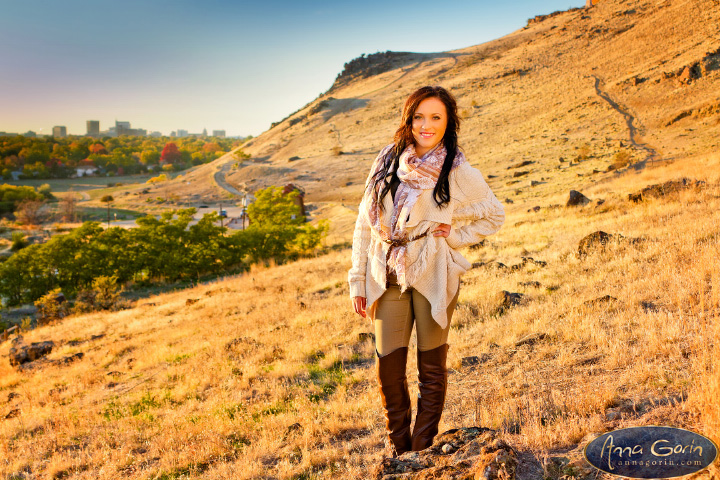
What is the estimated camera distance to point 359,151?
174ft

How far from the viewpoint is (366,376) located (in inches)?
208

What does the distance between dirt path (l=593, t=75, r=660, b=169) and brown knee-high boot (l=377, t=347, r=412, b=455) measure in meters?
22.7

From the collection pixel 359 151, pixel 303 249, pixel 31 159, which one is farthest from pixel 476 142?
pixel 31 159

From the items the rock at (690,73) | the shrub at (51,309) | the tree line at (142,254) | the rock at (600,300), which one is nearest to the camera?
the rock at (600,300)

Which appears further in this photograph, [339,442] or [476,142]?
[476,142]

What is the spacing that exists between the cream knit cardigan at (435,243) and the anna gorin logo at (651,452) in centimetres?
97

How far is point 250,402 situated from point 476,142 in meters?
41.0

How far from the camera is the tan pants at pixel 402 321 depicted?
8.52 feet

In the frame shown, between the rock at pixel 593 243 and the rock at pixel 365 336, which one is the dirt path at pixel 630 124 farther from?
the rock at pixel 365 336

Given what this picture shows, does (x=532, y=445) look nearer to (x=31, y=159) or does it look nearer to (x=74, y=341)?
(x=74, y=341)

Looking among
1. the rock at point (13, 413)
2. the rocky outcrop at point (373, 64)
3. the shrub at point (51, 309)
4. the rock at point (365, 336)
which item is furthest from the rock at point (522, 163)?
the rocky outcrop at point (373, 64)

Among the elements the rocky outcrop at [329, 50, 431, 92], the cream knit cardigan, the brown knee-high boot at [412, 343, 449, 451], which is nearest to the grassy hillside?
the brown knee-high boot at [412, 343, 449, 451]

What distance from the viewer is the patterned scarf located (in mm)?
2516

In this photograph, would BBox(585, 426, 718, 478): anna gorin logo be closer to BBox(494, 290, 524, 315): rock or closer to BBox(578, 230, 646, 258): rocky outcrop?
BBox(494, 290, 524, 315): rock
